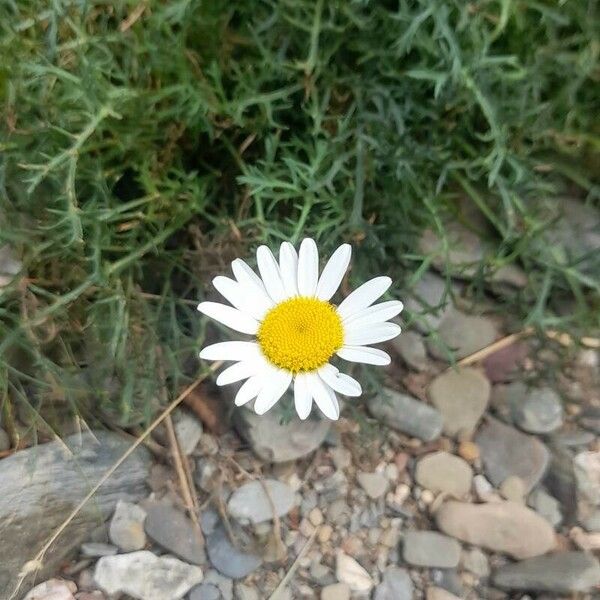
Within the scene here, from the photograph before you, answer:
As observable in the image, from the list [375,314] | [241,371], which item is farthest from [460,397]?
[241,371]

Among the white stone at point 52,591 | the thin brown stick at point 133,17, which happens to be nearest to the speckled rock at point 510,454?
the white stone at point 52,591

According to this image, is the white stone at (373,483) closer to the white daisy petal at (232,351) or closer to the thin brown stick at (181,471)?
the thin brown stick at (181,471)

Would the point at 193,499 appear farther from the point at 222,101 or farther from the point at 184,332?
the point at 222,101

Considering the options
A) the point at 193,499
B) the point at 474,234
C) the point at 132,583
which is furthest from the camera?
the point at 474,234

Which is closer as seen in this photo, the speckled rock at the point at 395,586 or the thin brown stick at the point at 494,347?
the speckled rock at the point at 395,586

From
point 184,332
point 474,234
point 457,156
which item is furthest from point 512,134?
point 184,332

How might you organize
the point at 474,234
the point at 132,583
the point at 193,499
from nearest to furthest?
1. the point at 132,583
2. the point at 193,499
3. the point at 474,234

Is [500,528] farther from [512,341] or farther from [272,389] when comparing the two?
[272,389]
